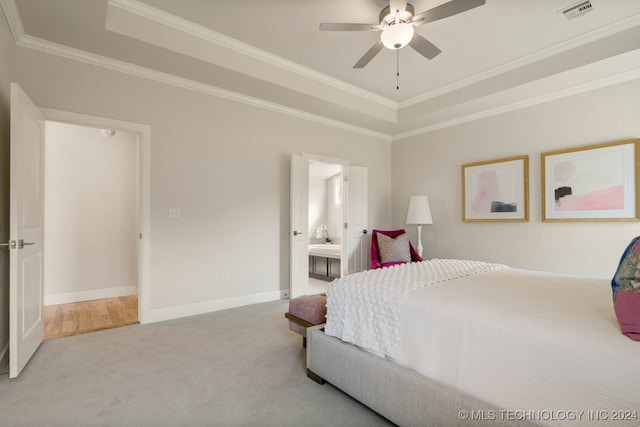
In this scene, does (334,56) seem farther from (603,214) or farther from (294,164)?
(603,214)

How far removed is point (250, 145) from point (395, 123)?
2346 mm

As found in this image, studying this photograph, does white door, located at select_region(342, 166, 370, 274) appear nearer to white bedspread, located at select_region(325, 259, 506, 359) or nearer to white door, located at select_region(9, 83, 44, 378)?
white bedspread, located at select_region(325, 259, 506, 359)

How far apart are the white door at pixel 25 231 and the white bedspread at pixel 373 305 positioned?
2.14m

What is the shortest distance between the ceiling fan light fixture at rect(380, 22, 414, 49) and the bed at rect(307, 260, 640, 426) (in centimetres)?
180

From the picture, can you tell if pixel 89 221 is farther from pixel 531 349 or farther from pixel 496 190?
pixel 496 190

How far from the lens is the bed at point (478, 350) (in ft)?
3.54

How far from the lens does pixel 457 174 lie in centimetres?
480

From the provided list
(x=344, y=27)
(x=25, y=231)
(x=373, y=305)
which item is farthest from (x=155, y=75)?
(x=373, y=305)

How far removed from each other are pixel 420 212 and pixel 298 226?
6.16 feet

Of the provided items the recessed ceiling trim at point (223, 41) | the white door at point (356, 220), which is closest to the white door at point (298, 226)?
the white door at point (356, 220)

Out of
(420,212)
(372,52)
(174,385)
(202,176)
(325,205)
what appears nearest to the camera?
(174,385)

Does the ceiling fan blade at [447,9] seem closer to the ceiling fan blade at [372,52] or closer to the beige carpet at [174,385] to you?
the ceiling fan blade at [372,52]

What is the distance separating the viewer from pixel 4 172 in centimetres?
249

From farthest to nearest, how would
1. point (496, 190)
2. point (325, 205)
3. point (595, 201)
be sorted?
point (325, 205)
point (496, 190)
point (595, 201)
